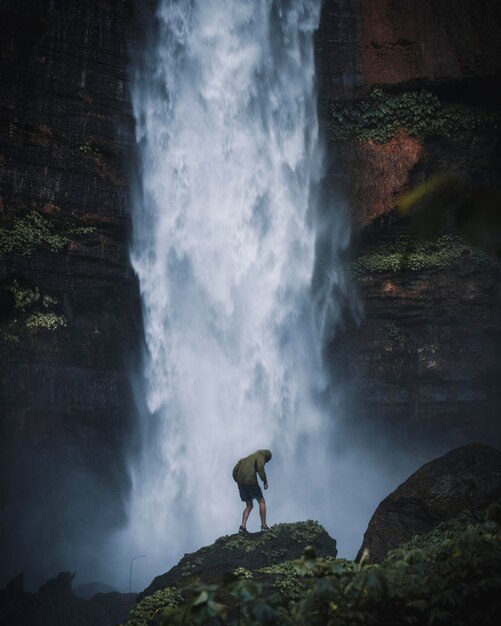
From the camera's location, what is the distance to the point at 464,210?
191 cm

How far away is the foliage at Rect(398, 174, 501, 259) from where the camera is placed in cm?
186

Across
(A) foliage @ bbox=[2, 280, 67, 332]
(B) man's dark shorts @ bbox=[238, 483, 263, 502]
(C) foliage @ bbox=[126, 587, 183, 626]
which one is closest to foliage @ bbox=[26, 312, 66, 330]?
(A) foliage @ bbox=[2, 280, 67, 332]

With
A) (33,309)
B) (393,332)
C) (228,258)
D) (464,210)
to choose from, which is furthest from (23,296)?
(464,210)

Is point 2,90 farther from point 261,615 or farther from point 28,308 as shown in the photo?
point 261,615

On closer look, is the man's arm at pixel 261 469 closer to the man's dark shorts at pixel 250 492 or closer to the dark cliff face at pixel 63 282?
the man's dark shorts at pixel 250 492

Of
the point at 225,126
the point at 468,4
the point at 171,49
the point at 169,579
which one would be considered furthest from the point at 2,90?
the point at 468,4

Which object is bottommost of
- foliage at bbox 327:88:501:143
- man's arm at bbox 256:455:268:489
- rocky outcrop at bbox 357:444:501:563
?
rocky outcrop at bbox 357:444:501:563

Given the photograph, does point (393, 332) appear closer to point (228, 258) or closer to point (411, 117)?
point (228, 258)

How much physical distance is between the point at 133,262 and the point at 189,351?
115 inches

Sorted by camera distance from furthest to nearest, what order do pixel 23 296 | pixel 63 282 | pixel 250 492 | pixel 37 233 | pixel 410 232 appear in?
pixel 410 232, pixel 63 282, pixel 37 233, pixel 23 296, pixel 250 492

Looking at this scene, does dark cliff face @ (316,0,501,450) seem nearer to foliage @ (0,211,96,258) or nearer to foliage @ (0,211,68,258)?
foliage @ (0,211,96,258)

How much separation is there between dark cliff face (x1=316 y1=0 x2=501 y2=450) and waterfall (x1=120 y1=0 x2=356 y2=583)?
1.34 m

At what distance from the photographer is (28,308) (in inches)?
469

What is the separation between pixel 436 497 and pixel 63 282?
9798 millimetres
